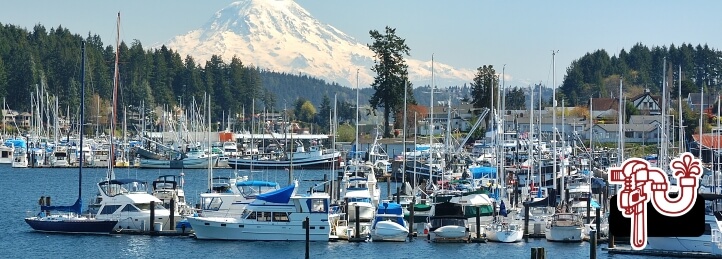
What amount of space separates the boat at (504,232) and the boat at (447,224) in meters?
1.03

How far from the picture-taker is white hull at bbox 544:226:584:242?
5591cm

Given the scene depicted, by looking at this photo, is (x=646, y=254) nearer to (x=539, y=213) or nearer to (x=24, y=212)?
(x=539, y=213)

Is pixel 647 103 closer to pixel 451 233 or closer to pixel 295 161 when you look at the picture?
pixel 295 161

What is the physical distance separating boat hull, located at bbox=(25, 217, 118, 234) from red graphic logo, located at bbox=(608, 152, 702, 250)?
139 feet

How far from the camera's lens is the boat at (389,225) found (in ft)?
185

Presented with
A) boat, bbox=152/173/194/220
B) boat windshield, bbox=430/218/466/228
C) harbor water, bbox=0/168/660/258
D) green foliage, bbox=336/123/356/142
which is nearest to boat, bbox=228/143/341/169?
green foliage, bbox=336/123/356/142

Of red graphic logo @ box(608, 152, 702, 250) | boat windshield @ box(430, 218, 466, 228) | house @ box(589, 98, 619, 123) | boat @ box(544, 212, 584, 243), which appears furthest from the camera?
house @ box(589, 98, 619, 123)

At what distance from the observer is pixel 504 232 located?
56188 millimetres

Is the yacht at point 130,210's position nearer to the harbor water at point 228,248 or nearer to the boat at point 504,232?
the harbor water at point 228,248

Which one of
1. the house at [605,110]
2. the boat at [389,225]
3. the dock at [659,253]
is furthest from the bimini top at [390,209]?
the house at [605,110]

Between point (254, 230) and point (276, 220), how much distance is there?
3.36ft

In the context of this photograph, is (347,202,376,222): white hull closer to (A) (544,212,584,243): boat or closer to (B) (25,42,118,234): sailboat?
(A) (544,212,584,243): boat

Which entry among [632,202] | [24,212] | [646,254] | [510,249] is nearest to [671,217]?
[632,202]

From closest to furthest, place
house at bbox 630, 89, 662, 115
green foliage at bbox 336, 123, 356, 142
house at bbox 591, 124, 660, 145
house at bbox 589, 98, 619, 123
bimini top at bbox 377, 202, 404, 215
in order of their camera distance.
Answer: bimini top at bbox 377, 202, 404, 215 → house at bbox 591, 124, 660, 145 → house at bbox 589, 98, 619, 123 → house at bbox 630, 89, 662, 115 → green foliage at bbox 336, 123, 356, 142
